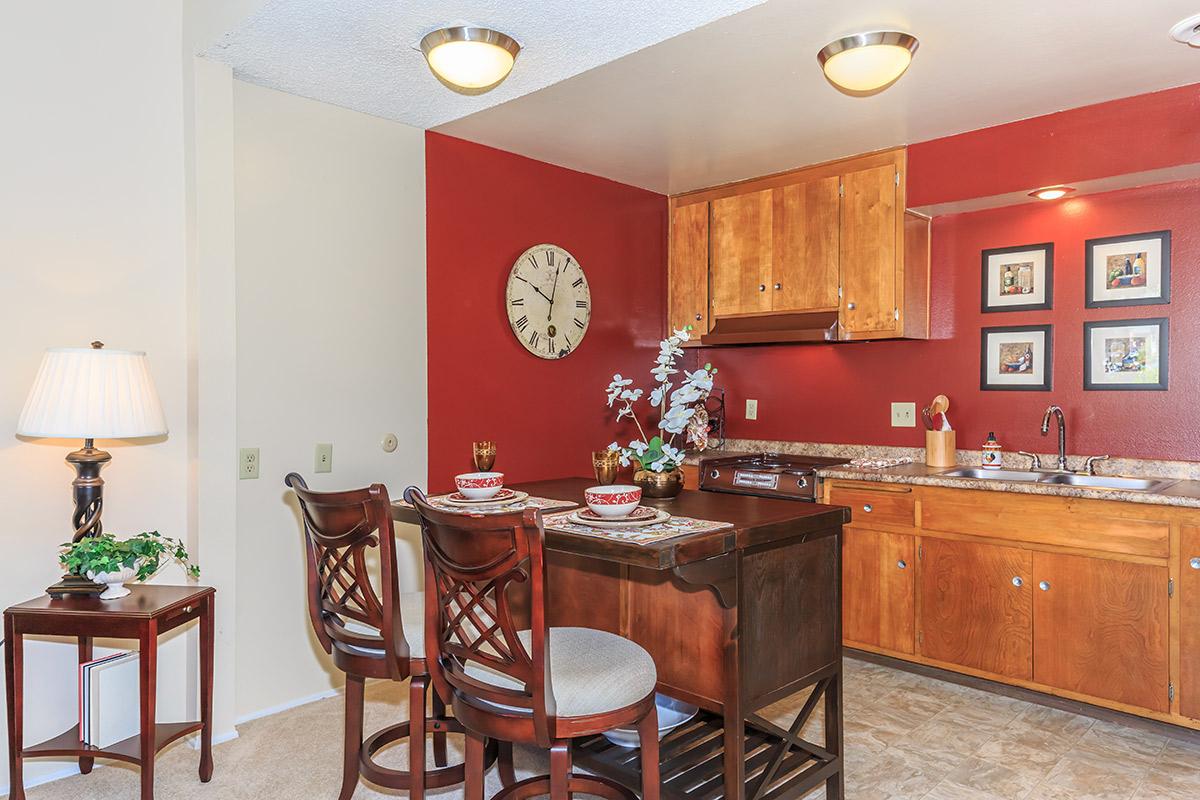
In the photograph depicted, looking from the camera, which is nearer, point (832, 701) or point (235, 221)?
point (832, 701)

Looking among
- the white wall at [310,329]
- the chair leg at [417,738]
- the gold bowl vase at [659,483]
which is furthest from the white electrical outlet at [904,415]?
the chair leg at [417,738]

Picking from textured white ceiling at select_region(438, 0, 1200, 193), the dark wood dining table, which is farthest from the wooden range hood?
the dark wood dining table

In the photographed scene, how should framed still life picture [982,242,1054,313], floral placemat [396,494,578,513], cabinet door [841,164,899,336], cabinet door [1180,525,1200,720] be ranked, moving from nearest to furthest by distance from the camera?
floral placemat [396,494,578,513], cabinet door [1180,525,1200,720], framed still life picture [982,242,1054,313], cabinet door [841,164,899,336]

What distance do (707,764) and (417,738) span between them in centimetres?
87

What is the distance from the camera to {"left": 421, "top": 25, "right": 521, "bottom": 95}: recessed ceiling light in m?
2.38

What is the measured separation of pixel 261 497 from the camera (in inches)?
116

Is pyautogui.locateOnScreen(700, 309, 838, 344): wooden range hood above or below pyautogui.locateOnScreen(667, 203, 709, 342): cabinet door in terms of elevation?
below

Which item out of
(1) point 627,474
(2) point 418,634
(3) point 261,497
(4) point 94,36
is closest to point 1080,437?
(1) point 627,474

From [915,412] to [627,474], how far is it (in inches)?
61.6

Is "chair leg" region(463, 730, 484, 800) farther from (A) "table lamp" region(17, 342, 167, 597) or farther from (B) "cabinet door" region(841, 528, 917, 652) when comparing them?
(B) "cabinet door" region(841, 528, 917, 652)

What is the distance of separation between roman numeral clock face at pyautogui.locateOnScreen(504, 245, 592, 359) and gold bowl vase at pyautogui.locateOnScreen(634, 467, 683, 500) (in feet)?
5.31

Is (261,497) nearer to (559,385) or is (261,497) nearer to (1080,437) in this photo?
(559,385)

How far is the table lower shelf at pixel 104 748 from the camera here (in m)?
2.21

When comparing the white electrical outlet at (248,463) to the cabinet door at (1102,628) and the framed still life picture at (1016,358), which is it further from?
the framed still life picture at (1016,358)
